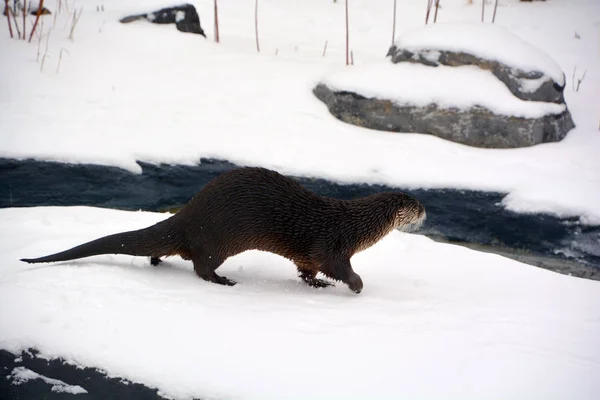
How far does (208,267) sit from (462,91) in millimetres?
2855

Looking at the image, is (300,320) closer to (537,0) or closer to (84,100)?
(84,100)

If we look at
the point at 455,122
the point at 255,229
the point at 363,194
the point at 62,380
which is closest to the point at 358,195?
the point at 363,194

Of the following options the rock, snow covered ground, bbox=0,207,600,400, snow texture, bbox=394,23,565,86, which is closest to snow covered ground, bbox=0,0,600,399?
snow covered ground, bbox=0,207,600,400

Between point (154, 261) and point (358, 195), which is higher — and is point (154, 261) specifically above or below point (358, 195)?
above

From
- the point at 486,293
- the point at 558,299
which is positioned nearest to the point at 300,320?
the point at 486,293

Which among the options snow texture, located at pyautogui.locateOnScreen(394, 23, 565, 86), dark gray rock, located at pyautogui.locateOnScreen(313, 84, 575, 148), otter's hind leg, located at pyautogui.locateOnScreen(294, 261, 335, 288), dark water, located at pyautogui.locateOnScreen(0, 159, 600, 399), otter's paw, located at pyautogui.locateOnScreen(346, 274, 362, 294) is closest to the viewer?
otter's paw, located at pyautogui.locateOnScreen(346, 274, 362, 294)

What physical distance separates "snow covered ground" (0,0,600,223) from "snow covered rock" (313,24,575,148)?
0.12 metres

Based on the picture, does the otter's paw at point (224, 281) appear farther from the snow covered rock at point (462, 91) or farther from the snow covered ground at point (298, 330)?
the snow covered rock at point (462, 91)

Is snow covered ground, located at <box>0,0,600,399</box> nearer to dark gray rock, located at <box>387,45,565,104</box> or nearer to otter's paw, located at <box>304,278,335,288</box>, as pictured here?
otter's paw, located at <box>304,278,335,288</box>

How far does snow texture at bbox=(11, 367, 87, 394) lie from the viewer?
193 cm

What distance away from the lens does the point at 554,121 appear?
4.91 meters

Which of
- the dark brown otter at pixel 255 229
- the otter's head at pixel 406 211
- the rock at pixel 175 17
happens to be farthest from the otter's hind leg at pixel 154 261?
the rock at pixel 175 17

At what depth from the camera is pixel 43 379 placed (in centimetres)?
196

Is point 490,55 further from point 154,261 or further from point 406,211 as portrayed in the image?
point 154,261
